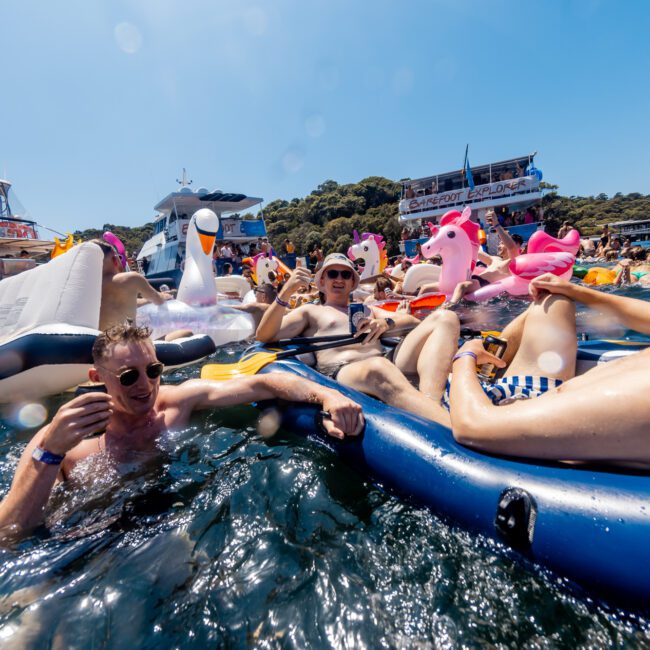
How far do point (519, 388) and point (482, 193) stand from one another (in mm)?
→ 26104

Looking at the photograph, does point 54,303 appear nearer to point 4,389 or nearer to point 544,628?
point 4,389

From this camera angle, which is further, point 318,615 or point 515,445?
point 515,445

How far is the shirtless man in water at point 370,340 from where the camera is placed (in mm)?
2176

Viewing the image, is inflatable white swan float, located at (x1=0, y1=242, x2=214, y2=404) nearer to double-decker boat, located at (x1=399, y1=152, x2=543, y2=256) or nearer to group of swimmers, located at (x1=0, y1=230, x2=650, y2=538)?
group of swimmers, located at (x1=0, y1=230, x2=650, y2=538)

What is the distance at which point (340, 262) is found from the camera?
331cm

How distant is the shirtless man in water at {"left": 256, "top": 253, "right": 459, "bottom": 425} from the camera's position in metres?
2.18

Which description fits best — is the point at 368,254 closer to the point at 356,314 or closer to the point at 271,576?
the point at 356,314

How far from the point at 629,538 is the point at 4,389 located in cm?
403

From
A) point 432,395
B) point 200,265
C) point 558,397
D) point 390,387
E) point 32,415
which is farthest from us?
point 200,265

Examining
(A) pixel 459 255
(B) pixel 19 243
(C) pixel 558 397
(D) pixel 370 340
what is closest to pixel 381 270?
(A) pixel 459 255

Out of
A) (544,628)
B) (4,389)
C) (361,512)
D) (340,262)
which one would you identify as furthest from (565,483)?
(4,389)

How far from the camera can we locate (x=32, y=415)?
3.27m

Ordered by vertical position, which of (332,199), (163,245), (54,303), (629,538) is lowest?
(629,538)

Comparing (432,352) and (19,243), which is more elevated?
(19,243)
